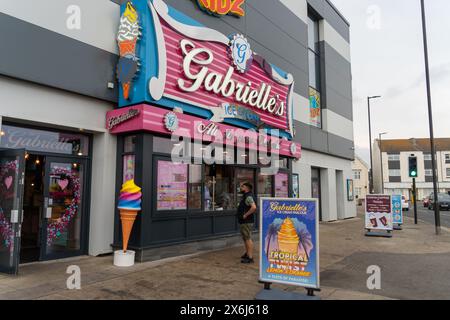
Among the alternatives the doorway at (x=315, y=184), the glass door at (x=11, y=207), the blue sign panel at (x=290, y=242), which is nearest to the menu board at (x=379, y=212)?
the doorway at (x=315, y=184)

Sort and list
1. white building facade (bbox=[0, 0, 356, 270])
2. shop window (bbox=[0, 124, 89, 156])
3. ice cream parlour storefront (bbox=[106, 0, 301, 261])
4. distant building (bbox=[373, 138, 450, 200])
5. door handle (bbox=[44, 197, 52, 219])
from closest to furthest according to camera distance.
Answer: white building facade (bbox=[0, 0, 356, 270])
shop window (bbox=[0, 124, 89, 156])
door handle (bbox=[44, 197, 52, 219])
ice cream parlour storefront (bbox=[106, 0, 301, 261])
distant building (bbox=[373, 138, 450, 200])

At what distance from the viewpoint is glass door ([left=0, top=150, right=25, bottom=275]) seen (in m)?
6.48

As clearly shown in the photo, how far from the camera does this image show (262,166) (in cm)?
1262

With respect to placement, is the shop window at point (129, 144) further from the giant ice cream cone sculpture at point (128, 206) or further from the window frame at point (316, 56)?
the window frame at point (316, 56)

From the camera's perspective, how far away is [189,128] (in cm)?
922

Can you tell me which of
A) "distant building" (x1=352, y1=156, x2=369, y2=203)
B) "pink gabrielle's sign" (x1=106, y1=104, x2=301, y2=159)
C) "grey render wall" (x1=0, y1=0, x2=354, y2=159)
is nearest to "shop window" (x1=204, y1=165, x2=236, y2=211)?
"pink gabrielle's sign" (x1=106, y1=104, x2=301, y2=159)

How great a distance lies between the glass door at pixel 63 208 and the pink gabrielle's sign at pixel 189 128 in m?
1.42

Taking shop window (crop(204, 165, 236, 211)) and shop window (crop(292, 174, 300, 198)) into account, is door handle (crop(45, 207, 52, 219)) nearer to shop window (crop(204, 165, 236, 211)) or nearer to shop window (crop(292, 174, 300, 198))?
shop window (crop(204, 165, 236, 211))

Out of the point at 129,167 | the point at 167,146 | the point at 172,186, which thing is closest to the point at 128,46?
the point at 167,146

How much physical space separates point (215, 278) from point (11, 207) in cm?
404

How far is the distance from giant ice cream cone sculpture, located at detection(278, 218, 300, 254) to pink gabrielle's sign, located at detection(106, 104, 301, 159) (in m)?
4.03

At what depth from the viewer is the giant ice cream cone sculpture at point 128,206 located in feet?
25.1
